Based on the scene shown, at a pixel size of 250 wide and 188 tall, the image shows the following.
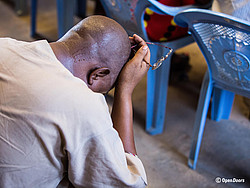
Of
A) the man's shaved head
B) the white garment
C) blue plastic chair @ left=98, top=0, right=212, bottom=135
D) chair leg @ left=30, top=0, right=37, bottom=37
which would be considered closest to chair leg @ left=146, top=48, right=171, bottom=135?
blue plastic chair @ left=98, top=0, right=212, bottom=135

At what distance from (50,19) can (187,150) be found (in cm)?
234

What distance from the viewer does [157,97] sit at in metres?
1.84

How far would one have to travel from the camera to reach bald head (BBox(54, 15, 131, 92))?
919 millimetres

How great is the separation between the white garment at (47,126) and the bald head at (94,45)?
3.5 inches

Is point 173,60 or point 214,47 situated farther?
point 173,60

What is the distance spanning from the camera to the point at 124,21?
69.1 inches

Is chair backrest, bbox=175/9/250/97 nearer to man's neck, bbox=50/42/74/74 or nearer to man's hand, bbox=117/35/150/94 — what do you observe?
man's hand, bbox=117/35/150/94

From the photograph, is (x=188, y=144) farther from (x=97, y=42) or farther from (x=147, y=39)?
(x=97, y=42)

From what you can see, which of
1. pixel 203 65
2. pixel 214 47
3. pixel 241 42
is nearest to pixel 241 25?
pixel 241 42

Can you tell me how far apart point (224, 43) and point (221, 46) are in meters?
0.02

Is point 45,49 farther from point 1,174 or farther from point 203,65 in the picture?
point 203,65

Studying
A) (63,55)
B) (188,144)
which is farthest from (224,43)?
(188,144)

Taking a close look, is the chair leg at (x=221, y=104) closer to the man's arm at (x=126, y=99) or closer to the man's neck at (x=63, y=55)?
the man's arm at (x=126, y=99)

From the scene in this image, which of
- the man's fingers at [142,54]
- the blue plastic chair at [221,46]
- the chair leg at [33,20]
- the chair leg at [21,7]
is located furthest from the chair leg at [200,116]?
the chair leg at [21,7]
